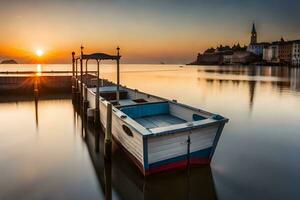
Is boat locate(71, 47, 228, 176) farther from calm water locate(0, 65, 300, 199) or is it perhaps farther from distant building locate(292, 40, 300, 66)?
distant building locate(292, 40, 300, 66)

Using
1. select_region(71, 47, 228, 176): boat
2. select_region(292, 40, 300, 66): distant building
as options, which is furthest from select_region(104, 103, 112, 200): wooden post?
select_region(292, 40, 300, 66): distant building

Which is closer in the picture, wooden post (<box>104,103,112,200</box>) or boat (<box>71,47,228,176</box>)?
boat (<box>71,47,228,176</box>)

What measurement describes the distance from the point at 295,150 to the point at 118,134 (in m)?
8.12

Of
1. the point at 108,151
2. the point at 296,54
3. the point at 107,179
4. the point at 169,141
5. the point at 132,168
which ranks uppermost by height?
the point at 296,54

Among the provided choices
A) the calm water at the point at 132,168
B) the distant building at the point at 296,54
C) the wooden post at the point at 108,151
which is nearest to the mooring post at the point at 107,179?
the wooden post at the point at 108,151

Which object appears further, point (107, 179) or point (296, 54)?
point (296, 54)

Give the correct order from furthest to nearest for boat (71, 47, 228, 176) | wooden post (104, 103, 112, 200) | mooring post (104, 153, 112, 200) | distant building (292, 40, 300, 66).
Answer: distant building (292, 40, 300, 66) < wooden post (104, 103, 112, 200) < mooring post (104, 153, 112, 200) < boat (71, 47, 228, 176)

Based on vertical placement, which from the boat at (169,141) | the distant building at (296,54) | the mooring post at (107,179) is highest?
the distant building at (296,54)

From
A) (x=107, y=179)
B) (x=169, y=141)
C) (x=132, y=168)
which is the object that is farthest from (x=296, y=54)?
(x=107, y=179)

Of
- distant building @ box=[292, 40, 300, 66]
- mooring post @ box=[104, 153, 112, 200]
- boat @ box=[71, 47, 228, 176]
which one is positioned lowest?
mooring post @ box=[104, 153, 112, 200]

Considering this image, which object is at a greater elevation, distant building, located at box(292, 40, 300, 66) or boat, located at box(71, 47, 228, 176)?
distant building, located at box(292, 40, 300, 66)

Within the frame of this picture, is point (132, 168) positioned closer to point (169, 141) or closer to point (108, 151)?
point (108, 151)

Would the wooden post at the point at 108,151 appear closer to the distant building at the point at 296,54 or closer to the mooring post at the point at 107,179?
the mooring post at the point at 107,179

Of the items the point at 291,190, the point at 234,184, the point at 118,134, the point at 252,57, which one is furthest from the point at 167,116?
the point at 252,57
